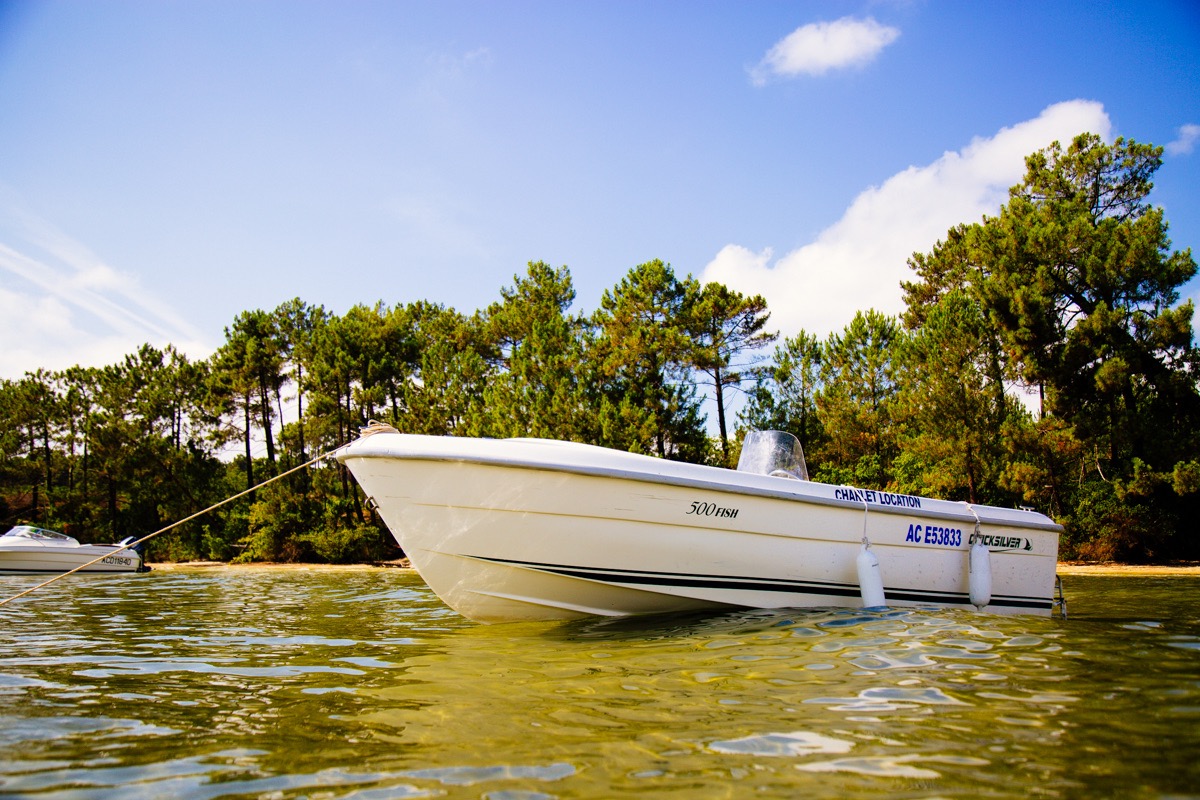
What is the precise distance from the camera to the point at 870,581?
5719mm

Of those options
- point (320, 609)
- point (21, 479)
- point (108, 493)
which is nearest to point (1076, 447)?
point (320, 609)

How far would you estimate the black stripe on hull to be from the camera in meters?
5.18

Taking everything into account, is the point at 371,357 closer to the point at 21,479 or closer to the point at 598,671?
the point at 21,479

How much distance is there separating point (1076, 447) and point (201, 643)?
2091cm

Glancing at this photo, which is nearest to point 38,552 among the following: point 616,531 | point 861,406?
point 616,531

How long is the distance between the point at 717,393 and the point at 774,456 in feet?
69.6

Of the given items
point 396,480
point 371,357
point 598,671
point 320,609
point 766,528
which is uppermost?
point 371,357

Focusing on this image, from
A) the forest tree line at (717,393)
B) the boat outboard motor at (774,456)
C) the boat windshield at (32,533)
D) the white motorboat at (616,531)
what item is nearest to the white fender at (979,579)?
the white motorboat at (616,531)

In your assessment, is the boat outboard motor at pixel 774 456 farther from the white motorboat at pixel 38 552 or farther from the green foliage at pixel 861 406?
the green foliage at pixel 861 406

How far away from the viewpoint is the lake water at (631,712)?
2039 millimetres

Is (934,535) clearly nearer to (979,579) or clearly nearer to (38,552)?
(979,579)

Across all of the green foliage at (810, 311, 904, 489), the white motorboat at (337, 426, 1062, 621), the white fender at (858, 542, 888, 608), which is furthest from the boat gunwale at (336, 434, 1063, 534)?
the green foliage at (810, 311, 904, 489)

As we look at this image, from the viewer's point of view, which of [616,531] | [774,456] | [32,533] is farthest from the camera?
[32,533]

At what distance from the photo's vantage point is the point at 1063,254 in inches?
771
